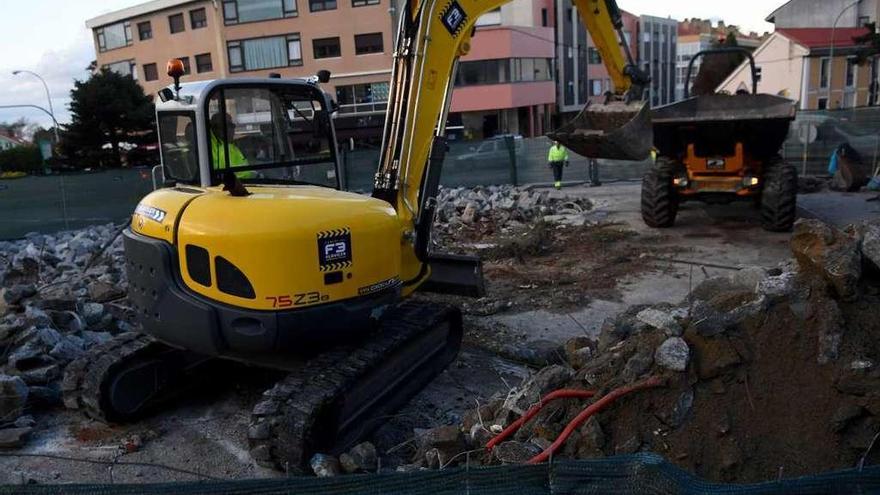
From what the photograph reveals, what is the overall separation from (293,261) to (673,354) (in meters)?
2.22

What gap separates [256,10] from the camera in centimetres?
3706

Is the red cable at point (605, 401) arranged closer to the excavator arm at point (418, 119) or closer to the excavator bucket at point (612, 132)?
the excavator arm at point (418, 119)

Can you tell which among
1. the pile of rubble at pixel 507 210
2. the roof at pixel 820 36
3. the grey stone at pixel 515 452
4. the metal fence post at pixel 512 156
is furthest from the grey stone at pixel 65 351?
the roof at pixel 820 36

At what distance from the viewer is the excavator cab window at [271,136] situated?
5.15 m

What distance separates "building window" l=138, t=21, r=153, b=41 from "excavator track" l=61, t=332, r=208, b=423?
41.3m

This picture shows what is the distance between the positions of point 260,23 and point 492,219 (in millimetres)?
28418

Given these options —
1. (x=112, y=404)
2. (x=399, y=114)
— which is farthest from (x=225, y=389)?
(x=399, y=114)

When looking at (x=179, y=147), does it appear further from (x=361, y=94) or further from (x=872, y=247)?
(x=361, y=94)

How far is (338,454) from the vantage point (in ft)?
14.4

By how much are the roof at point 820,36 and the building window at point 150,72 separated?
36.7m

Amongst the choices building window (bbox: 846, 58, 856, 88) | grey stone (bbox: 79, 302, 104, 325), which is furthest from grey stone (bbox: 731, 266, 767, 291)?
building window (bbox: 846, 58, 856, 88)

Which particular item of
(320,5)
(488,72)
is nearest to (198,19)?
(320,5)

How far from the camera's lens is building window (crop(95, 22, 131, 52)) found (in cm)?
4325

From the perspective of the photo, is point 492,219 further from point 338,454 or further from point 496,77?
point 496,77
